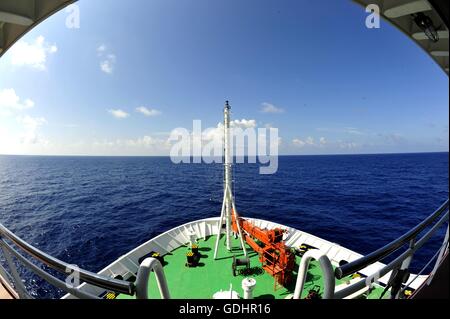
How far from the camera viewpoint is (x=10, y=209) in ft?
125

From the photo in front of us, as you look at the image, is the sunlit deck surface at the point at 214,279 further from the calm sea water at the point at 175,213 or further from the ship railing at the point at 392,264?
the calm sea water at the point at 175,213

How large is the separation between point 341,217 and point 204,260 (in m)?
28.6

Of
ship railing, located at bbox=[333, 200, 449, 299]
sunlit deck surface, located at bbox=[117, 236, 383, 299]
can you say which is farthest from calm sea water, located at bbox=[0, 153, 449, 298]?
ship railing, located at bbox=[333, 200, 449, 299]

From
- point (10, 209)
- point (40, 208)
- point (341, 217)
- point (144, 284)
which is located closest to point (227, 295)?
point (144, 284)

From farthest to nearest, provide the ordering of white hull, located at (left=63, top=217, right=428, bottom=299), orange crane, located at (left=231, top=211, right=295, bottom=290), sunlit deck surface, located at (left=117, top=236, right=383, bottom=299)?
1. white hull, located at (left=63, top=217, right=428, bottom=299)
2. orange crane, located at (left=231, top=211, right=295, bottom=290)
3. sunlit deck surface, located at (left=117, top=236, right=383, bottom=299)

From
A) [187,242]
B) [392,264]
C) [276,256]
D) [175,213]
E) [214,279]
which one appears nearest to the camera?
[392,264]

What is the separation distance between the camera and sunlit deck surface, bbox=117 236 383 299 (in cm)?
923

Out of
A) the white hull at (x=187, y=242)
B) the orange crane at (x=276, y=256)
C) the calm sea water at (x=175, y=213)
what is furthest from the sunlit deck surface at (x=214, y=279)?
the calm sea water at (x=175, y=213)

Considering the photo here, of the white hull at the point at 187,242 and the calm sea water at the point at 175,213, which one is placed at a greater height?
the white hull at the point at 187,242

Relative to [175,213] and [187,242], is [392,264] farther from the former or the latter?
[175,213]

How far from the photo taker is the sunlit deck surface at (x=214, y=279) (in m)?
9.23

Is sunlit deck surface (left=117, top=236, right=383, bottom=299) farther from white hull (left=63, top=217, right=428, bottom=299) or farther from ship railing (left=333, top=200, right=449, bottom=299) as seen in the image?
ship railing (left=333, top=200, right=449, bottom=299)

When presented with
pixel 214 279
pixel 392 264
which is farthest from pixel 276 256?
pixel 392 264

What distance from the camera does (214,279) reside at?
10297 mm
